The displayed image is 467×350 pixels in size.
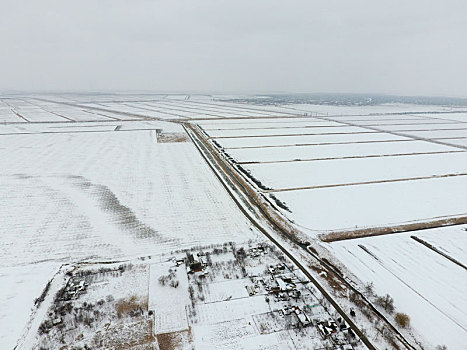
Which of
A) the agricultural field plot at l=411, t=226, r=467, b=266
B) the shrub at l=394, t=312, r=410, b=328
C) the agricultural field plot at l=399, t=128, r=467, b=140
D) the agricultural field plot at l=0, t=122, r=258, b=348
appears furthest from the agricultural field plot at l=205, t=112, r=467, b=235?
the shrub at l=394, t=312, r=410, b=328

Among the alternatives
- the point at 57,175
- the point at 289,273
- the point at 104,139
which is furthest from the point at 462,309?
the point at 104,139

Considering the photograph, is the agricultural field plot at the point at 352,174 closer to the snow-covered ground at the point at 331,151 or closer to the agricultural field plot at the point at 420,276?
the snow-covered ground at the point at 331,151

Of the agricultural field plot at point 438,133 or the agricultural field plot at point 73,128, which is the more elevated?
the agricultural field plot at point 438,133

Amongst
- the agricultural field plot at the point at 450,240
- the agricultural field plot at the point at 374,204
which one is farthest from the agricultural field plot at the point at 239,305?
the agricultural field plot at the point at 450,240

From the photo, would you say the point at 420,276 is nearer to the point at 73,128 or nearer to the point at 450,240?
the point at 450,240

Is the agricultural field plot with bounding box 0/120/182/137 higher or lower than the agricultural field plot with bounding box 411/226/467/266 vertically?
higher

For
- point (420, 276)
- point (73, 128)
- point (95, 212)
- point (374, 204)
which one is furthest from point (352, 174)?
point (73, 128)

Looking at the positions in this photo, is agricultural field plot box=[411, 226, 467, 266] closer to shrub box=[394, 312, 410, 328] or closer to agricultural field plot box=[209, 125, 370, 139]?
shrub box=[394, 312, 410, 328]
